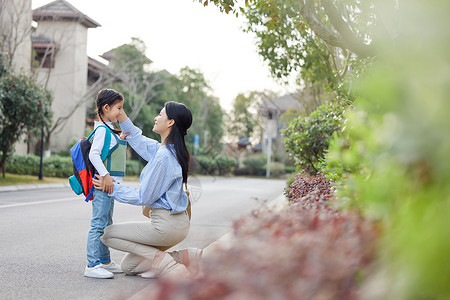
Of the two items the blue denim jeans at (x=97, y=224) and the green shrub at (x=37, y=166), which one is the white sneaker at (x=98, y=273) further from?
the green shrub at (x=37, y=166)

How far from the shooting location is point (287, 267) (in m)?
1.58

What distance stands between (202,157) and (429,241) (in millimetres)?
42236

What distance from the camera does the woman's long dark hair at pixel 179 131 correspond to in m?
4.74

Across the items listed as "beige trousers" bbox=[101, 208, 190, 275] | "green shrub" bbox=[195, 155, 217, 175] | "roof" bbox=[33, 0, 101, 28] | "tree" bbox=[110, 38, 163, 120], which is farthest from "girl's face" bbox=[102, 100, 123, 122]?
"green shrub" bbox=[195, 155, 217, 175]

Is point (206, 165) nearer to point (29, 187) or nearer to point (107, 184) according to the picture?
point (29, 187)

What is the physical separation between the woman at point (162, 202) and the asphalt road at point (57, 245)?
0.33 m

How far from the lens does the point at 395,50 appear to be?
1.53 m

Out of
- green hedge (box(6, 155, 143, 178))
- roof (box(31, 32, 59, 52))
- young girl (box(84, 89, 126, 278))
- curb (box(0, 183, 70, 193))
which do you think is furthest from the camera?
roof (box(31, 32, 59, 52))

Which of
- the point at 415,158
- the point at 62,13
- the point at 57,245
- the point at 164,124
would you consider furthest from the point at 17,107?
the point at 415,158

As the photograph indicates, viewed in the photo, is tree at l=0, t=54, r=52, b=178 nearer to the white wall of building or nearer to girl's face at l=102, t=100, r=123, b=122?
the white wall of building

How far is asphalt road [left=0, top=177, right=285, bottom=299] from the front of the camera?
176 inches

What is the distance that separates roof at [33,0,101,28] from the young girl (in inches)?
1032

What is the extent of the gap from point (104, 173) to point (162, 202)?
61 centimetres

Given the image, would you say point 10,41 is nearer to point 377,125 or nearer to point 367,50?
point 367,50
